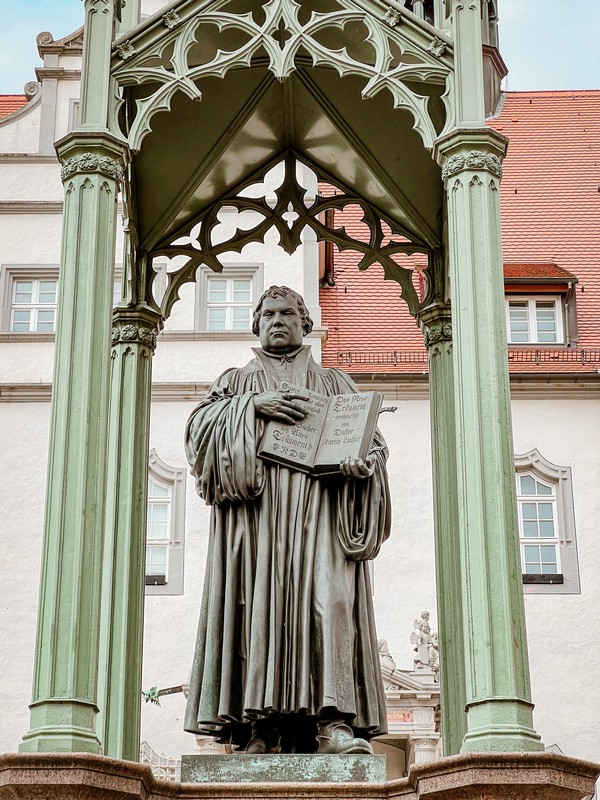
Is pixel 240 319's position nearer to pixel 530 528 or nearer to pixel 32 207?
pixel 32 207

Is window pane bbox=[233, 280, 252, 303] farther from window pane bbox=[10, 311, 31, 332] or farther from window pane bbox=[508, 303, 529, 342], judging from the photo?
window pane bbox=[508, 303, 529, 342]

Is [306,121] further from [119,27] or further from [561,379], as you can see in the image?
[561,379]

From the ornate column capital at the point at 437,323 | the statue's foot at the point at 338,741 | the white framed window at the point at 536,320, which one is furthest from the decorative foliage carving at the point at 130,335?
the white framed window at the point at 536,320

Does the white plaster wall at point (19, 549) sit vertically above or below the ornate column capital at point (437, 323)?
above

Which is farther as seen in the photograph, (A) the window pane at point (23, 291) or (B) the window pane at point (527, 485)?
(A) the window pane at point (23, 291)

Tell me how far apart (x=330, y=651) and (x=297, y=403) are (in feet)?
4.74

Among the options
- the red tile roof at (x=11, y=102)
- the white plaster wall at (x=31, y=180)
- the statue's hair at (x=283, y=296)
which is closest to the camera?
the statue's hair at (x=283, y=296)

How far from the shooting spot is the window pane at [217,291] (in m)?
28.5

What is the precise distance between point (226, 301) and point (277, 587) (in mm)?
19595

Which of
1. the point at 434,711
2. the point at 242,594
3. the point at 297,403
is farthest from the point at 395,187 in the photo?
the point at 434,711

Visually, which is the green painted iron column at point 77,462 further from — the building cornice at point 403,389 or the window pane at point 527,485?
the window pane at point 527,485

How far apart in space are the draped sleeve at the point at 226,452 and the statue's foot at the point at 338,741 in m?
1.37

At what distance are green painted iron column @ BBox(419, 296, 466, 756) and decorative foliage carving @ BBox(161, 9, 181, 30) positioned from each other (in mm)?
2499

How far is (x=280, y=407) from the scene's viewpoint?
9.37m
